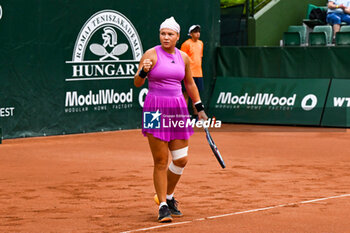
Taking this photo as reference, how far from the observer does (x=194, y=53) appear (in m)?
16.8

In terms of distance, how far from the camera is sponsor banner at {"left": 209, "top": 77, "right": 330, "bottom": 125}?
17.0m

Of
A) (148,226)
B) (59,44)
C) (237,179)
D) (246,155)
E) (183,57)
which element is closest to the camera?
(148,226)

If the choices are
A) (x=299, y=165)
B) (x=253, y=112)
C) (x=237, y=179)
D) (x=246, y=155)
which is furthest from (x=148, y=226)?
(x=253, y=112)

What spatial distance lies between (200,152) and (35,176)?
3.61 m

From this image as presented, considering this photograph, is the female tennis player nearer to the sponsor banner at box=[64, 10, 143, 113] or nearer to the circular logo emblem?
the sponsor banner at box=[64, 10, 143, 113]

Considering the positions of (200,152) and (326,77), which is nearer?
Answer: (200,152)

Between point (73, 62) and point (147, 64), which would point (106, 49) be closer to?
point (73, 62)

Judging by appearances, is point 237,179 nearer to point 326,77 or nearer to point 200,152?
point 200,152

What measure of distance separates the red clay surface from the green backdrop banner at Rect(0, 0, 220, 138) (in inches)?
25.5

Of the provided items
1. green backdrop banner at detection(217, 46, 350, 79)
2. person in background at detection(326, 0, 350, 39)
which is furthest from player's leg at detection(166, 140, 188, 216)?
person in background at detection(326, 0, 350, 39)

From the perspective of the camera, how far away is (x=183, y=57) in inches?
280

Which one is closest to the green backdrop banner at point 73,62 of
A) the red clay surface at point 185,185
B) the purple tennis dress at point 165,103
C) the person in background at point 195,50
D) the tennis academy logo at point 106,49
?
the tennis academy logo at point 106,49

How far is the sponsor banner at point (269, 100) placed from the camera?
1697 cm

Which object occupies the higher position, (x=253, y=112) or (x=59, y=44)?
(x=59, y=44)
